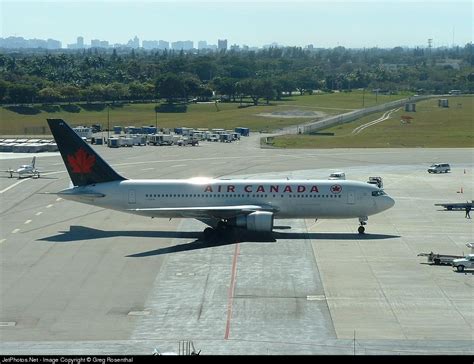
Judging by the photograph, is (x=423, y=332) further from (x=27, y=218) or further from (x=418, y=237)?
(x=27, y=218)

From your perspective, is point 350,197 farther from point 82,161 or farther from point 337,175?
point 337,175

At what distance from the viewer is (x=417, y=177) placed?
357 feet

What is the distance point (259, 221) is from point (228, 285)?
13.5 metres

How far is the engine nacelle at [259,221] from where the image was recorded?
66.9 meters

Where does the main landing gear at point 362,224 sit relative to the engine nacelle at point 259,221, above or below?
below

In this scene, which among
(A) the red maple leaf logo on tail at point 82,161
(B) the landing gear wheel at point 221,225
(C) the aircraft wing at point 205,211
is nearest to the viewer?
(C) the aircraft wing at point 205,211

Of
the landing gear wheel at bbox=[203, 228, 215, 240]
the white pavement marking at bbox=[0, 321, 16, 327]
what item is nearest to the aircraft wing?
the landing gear wheel at bbox=[203, 228, 215, 240]

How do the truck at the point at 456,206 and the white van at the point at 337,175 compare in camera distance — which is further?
the white van at the point at 337,175

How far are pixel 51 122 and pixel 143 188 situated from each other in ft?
32.7

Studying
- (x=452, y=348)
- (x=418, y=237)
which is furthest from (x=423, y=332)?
(x=418, y=237)

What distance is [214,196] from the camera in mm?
70438

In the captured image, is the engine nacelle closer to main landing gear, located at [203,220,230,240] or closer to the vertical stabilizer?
main landing gear, located at [203,220,230,240]

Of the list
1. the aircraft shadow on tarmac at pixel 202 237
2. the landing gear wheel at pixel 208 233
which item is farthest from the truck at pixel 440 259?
the landing gear wheel at pixel 208 233

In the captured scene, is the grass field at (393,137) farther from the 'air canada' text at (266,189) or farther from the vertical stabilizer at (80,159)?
the vertical stabilizer at (80,159)
